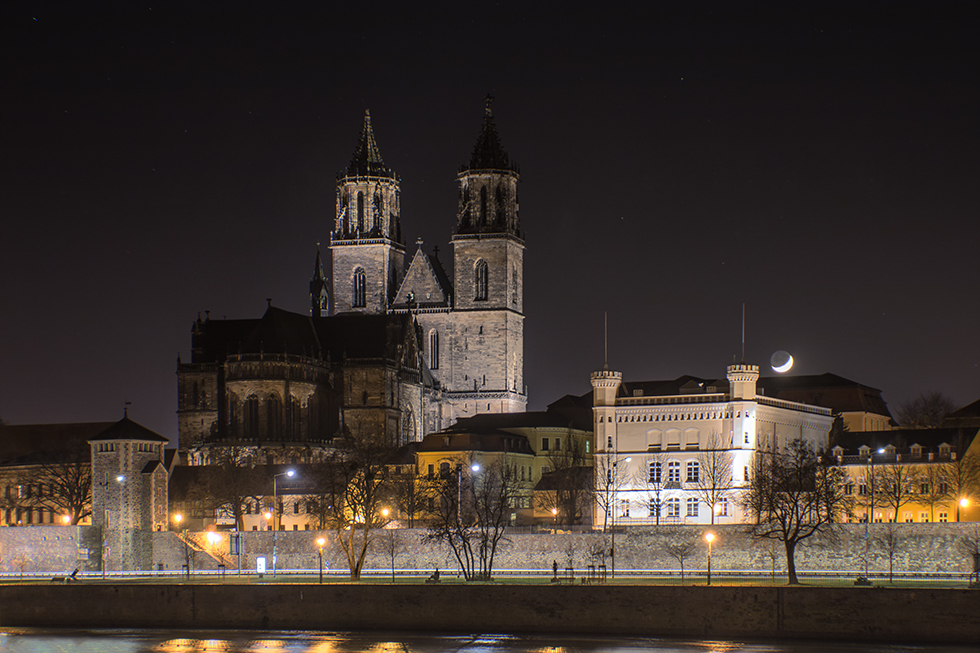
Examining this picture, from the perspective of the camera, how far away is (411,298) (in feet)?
428

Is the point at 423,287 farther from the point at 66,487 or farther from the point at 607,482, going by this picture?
the point at 607,482

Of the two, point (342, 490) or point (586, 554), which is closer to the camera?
point (586, 554)

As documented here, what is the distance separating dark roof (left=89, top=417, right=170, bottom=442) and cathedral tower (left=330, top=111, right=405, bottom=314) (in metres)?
48.6

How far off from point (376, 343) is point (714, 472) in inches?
1541

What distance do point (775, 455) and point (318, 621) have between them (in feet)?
111

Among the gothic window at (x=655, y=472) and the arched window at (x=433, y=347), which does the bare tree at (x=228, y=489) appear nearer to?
the gothic window at (x=655, y=472)

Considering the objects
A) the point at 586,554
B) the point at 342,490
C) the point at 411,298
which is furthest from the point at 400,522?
the point at 411,298

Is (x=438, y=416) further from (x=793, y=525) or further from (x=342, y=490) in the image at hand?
(x=793, y=525)

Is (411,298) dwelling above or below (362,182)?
below

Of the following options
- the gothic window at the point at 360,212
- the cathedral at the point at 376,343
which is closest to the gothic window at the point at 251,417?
the cathedral at the point at 376,343

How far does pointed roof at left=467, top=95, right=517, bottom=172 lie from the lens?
129 m

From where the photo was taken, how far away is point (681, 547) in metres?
74.9

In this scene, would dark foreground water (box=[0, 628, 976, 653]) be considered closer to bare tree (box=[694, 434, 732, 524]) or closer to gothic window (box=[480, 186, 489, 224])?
bare tree (box=[694, 434, 732, 524])

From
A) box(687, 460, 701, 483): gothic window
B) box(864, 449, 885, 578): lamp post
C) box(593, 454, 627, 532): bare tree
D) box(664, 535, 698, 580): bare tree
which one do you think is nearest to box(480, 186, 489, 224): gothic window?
box(593, 454, 627, 532): bare tree
